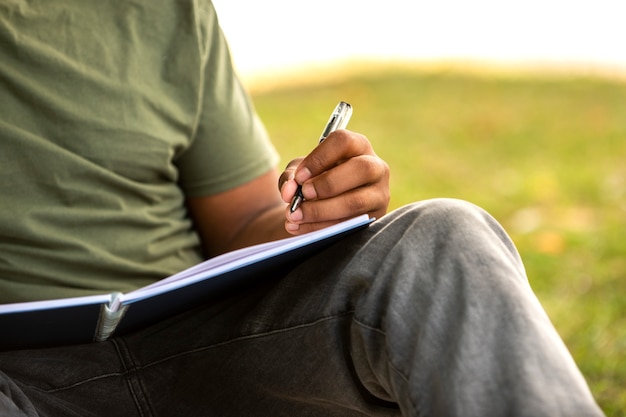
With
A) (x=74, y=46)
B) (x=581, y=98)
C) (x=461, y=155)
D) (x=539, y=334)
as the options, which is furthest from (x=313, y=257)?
(x=581, y=98)

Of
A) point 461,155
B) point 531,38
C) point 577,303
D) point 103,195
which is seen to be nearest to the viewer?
point 103,195

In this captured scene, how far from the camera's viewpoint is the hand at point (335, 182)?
126cm

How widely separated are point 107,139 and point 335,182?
43 cm

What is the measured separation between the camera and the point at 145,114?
5.00ft

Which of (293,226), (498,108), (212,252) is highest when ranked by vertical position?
(293,226)

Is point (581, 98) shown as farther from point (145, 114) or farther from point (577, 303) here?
point (145, 114)

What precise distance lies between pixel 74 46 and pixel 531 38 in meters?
4.69

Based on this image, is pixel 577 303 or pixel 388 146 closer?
pixel 577 303

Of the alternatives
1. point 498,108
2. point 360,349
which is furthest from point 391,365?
point 498,108

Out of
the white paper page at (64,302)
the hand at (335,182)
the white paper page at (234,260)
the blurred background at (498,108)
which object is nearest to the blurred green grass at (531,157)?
the blurred background at (498,108)

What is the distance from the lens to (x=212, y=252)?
5.54 ft

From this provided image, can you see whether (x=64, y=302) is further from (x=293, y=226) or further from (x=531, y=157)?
(x=531, y=157)

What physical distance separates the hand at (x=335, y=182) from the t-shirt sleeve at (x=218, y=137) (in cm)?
38

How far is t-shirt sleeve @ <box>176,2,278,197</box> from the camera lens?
1.63 meters
